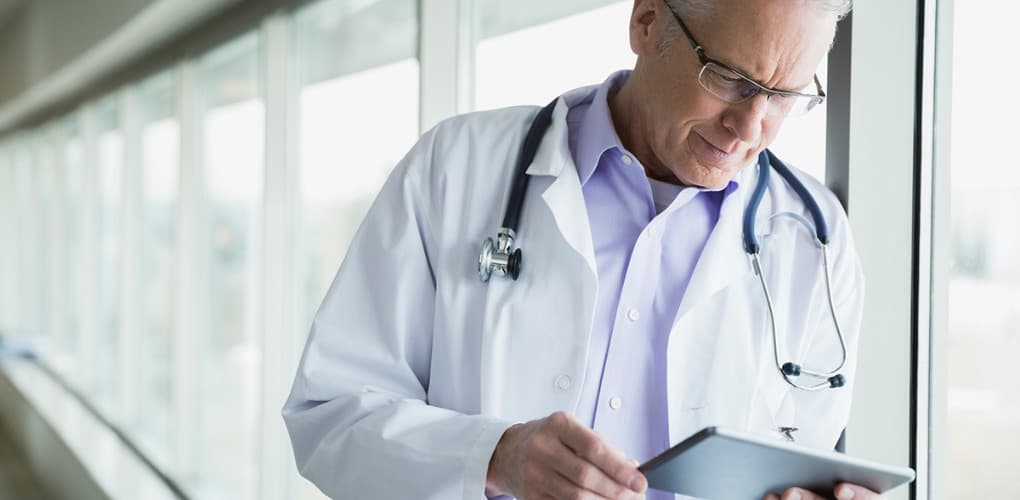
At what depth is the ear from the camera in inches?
→ 41.8

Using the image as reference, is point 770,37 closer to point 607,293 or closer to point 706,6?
point 706,6

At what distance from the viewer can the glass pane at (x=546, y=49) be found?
65.5 inches

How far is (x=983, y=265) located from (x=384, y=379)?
782 mm

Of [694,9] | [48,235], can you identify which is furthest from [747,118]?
[48,235]

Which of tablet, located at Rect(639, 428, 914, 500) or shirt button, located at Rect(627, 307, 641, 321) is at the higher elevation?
shirt button, located at Rect(627, 307, 641, 321)

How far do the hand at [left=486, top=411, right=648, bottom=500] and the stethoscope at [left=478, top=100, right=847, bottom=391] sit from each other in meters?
0.24

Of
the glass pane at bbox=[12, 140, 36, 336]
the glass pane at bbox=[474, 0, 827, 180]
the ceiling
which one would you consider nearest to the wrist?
the glass pane at bbox=[474, 0, 827, 180]

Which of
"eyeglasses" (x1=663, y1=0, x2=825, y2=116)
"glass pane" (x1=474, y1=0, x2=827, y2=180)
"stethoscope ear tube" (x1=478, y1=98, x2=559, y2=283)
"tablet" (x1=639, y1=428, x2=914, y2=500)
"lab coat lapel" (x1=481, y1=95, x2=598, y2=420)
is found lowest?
"tablet" (x1=639, y1=428, x2=914, y2=500)

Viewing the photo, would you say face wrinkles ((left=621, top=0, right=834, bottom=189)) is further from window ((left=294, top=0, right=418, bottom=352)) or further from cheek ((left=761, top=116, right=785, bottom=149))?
window ((left=294, top=0, right=418, bottom=352))

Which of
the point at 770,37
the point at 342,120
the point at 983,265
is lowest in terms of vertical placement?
the point at 983,265

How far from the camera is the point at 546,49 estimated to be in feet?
5.95

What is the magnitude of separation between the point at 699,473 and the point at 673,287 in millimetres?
323

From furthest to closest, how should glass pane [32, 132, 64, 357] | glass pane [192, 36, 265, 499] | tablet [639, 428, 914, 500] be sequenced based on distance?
glass pane [32, 132, 64, 357] < glass pane [192, 36, 265, 499] < tablet [639, 428, 914, 500]

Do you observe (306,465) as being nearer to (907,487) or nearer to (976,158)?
(907,487)
